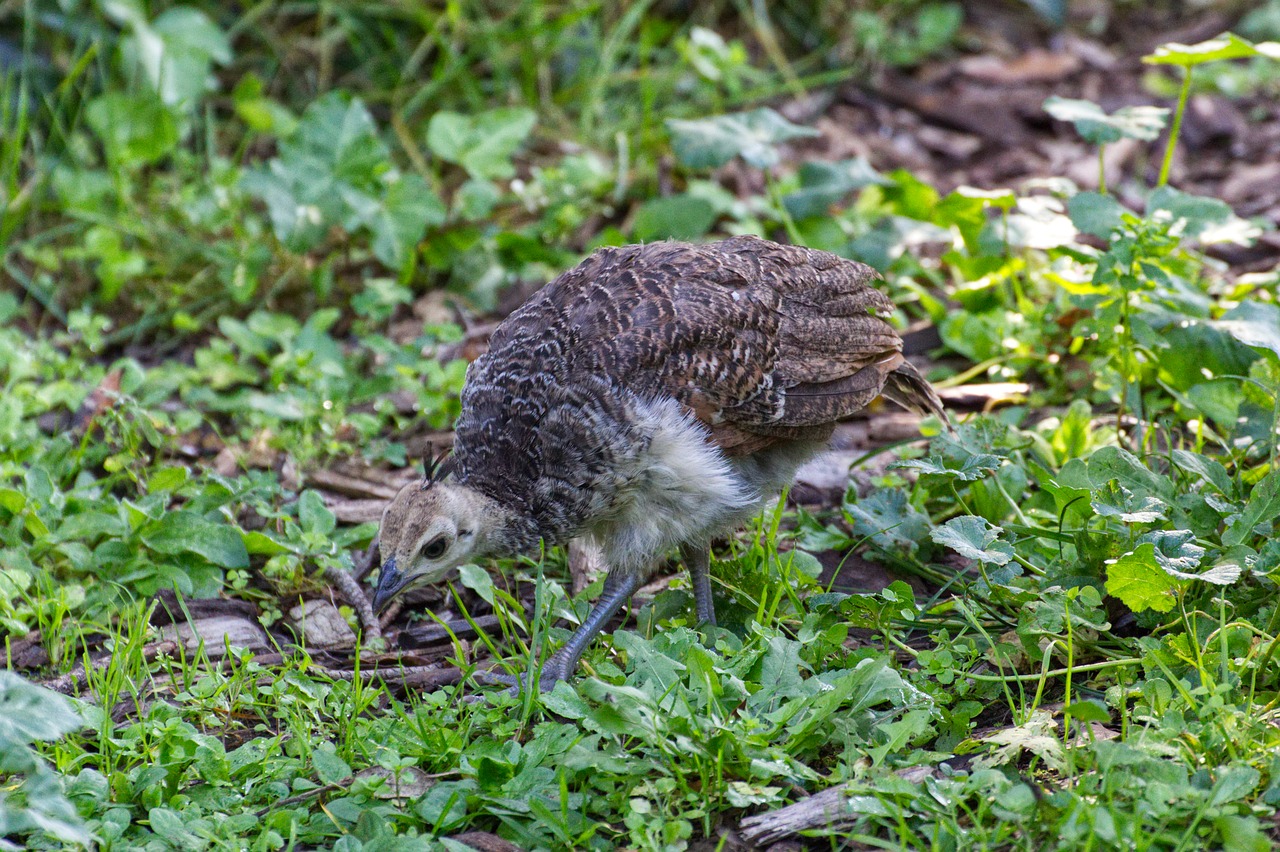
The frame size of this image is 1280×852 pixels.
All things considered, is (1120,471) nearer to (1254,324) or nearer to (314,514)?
(1254,324)

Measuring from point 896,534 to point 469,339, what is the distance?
2.45m

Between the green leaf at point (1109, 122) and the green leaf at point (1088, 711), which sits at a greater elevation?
the green leaf at point (1109, 122)

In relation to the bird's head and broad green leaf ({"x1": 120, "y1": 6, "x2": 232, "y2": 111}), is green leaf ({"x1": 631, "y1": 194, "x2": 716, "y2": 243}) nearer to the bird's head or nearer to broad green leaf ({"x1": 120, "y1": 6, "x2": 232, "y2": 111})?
the bird's head

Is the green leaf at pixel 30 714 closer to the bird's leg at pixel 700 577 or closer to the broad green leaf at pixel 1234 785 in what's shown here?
the bird's leg at pixel 700 577

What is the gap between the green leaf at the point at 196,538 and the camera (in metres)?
4.27

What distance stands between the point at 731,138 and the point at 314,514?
255 cm

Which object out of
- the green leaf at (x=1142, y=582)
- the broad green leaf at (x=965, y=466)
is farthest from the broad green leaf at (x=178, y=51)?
the green leaf at (x=1142, y=582)

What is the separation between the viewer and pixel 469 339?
5.91 m

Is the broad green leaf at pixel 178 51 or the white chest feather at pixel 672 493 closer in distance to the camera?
the white chest feather at pixel 672 493

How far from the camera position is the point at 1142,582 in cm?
337

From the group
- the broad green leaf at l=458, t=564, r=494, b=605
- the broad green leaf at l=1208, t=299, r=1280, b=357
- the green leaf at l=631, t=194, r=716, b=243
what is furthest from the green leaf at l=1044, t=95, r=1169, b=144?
the broad green leaf at l=458, t=564, r=494, b=605

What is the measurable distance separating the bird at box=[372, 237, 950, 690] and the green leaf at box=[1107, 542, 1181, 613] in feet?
3.90

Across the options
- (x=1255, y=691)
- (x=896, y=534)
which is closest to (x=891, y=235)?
(x=896, y=534)

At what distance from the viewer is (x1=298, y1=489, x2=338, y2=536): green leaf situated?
440 cm
